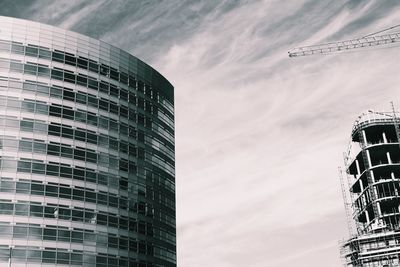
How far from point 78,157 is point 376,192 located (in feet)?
287

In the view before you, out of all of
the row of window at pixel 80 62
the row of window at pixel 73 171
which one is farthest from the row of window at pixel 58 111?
the row of window at pixel 80 62

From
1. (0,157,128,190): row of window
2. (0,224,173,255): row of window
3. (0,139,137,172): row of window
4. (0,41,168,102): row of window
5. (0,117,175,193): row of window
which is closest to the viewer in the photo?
(0,224,173,255): row of window

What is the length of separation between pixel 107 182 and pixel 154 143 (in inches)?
650

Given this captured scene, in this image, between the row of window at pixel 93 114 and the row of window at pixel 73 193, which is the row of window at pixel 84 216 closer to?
the row of window at pixel 73 193

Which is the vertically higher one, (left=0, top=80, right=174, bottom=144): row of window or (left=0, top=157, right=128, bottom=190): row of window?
(left=0, top=80, right=174, bottom=144): row of window

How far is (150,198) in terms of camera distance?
101m

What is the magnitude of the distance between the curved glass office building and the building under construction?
57885mm

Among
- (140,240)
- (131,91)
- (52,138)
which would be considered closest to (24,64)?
(52,138)

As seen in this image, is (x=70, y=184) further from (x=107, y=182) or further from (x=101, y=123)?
(x=101, y=123)

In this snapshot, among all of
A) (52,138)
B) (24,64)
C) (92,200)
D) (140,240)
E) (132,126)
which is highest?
(24,64)

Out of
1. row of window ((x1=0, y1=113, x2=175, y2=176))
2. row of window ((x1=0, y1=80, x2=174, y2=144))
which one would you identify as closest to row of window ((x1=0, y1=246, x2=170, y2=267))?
row of window ((x1=0, y1=113, x2=175, y2=176))

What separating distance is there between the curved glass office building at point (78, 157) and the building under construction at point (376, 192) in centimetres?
5788

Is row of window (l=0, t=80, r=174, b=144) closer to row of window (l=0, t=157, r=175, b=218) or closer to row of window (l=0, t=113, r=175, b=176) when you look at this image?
row of window (l=0, t=113, r=175, b=176)

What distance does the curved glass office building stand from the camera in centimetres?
8225
